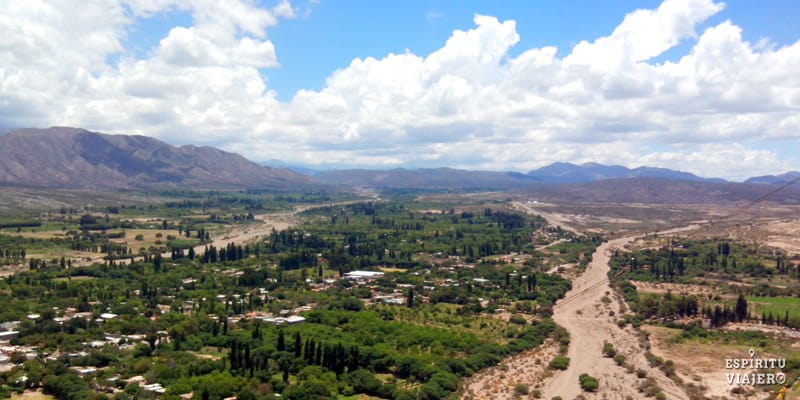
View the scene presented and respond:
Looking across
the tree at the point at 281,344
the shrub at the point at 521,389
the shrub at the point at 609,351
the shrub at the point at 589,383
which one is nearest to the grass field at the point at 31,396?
the tree at the point at 281,344

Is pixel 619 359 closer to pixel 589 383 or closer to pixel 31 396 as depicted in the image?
pixel 589 383

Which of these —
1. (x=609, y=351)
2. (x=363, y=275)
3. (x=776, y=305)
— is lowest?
(x=609, y=351)

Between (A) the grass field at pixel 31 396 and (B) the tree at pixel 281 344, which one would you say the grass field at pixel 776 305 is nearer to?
(B) the tree at pixel 281 344

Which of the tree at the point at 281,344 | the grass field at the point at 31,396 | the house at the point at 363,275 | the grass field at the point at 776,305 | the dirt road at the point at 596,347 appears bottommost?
the dirt road at the point at 596,347

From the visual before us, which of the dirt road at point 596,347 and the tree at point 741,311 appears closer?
the dirt road at point 596,347

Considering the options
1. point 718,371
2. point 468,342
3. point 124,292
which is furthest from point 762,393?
point 124,292

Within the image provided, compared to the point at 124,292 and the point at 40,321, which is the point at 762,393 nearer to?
the point at 40,321

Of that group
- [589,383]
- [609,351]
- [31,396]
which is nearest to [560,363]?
[589,383]

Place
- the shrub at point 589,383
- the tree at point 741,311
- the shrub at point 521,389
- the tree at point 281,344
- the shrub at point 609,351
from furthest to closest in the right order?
the tree at point 741,311, the shrub at point 609,351, the tree at point 281,344, the shrub at point 589,383, the shrub at point 521,389

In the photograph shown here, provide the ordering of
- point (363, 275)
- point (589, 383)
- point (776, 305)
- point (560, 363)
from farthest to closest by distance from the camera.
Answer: point (363, 275) < point (776, 305) < point (560, 363) < point (589, 383)

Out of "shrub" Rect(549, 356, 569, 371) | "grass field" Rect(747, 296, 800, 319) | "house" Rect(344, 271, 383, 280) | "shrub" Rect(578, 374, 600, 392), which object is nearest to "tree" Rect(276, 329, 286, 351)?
"shrub" Rect(549, 356, 569, 371)
